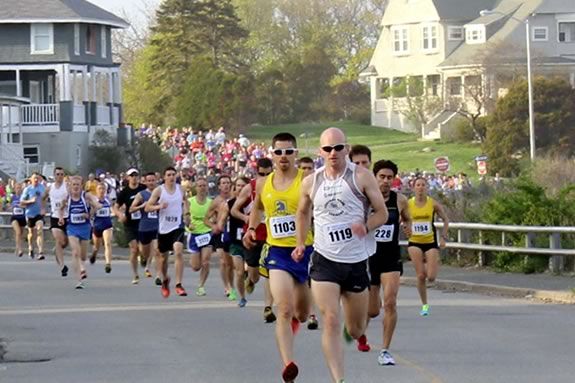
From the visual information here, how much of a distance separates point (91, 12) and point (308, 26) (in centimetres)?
4385

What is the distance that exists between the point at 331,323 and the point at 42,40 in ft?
202

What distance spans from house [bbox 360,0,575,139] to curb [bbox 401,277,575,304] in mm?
53154

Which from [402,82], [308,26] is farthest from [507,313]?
[308,26]

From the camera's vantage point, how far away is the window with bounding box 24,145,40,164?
68938 millimetres

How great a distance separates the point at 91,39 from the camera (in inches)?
2906

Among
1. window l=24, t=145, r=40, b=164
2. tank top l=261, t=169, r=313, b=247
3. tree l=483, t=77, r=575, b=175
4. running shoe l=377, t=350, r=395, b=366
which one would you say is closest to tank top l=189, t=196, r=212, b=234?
running shoe l=377, t=350, r=395, b=366

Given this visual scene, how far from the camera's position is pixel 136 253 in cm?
2681

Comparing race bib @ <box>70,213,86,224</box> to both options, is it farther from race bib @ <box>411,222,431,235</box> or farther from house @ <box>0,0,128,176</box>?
house @ <box>0,0,128,176</box>

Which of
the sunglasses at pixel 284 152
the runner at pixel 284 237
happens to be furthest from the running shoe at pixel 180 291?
the sunglasses at pixel 284 152

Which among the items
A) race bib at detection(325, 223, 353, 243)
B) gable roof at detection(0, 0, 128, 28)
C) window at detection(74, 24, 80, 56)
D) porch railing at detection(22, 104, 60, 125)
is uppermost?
gable roof at detection(0, 0, 128, 28)

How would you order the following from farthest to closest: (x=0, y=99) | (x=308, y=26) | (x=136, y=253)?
(x=308, y=26), (x=0, y=99), (x=136, y=253)

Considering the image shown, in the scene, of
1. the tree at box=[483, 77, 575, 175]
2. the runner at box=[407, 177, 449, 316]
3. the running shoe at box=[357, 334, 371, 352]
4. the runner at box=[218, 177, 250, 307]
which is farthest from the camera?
the tree at box=[483, 77, 575, 175]

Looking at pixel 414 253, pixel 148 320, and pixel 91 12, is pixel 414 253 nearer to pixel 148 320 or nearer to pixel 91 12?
pixel 148 320

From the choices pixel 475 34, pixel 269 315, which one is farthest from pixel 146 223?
pixel 475 34
